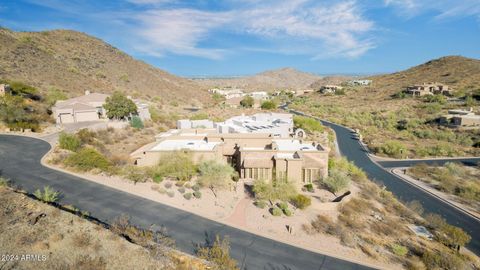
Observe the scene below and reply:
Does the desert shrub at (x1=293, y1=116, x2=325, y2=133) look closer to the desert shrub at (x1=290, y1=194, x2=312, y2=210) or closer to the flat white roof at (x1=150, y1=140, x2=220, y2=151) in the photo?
the flat white roof at (x1=150, y1=140, x2=220, y2=151)

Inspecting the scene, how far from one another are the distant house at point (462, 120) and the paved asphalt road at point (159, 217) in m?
53.3

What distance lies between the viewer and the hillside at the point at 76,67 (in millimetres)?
57438

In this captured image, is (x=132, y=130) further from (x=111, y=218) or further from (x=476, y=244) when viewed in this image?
(x=476, y=244)

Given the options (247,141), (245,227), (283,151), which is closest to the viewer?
(245,227)

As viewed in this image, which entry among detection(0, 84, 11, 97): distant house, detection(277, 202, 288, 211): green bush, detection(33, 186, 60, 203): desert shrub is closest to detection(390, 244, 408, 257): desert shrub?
detection(277, 202, 288, 211): green bush

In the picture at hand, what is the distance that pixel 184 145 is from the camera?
93.3 ft

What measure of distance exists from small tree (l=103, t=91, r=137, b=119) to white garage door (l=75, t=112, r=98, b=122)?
216 centimetres

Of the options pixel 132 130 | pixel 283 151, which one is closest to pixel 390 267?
pixel 283 151

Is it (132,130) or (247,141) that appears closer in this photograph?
(247,141)

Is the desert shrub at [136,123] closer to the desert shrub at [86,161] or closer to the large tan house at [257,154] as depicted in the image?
the large tan house at [257,154]

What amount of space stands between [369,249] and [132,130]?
33.8m

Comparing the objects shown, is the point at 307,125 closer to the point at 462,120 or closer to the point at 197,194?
the point at 462,120

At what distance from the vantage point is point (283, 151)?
25.8 metres

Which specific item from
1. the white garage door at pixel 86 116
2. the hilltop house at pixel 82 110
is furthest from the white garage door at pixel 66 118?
the white garage door at pixel 86 116
